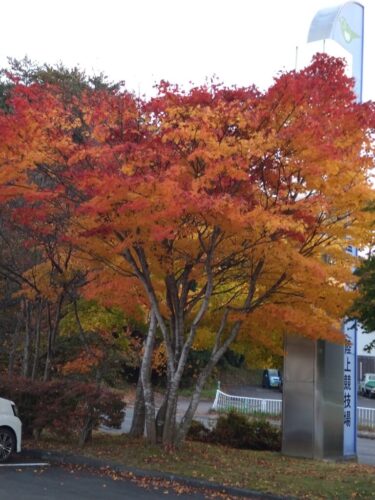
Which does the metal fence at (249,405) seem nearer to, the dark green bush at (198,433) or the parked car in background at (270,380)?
the dark green bush at (198,433)

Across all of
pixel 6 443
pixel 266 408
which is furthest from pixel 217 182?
pixel 266 408

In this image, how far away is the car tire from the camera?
1105 cm

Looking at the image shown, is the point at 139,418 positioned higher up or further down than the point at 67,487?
higher up

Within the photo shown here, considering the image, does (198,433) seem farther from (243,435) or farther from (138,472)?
(138,472)

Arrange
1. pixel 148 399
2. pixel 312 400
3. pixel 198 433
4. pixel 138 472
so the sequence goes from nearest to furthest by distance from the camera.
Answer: pixel 138 472 < pixel 148 399 < pixel 312 400 < pixel 198 433

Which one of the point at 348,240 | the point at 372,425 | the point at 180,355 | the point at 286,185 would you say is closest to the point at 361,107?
the point at 286,185

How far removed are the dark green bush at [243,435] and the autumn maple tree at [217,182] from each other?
389cm

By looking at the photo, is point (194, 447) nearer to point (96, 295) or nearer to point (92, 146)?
point (96, 295)

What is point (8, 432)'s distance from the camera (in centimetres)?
1113

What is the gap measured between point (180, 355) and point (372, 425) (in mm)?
16878

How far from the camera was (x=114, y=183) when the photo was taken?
10570mm

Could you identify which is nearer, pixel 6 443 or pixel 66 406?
pixel 6 443

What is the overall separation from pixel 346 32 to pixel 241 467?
1113 centimetres

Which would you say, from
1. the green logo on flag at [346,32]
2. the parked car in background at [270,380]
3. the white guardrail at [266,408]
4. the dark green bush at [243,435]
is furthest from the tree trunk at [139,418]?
the parked car in background at [270,380]
